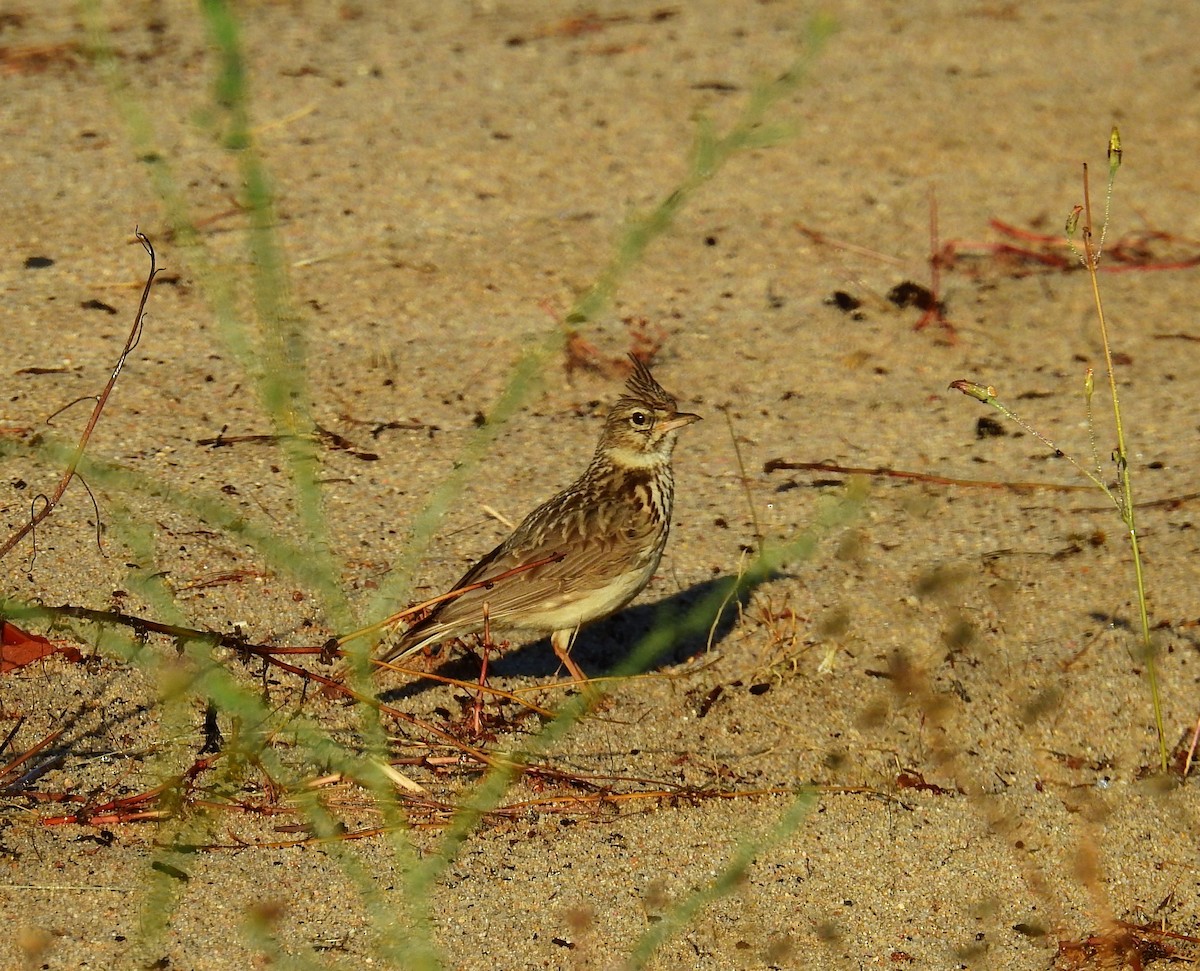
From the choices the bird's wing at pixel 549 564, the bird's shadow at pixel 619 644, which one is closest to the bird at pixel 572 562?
the bird's wing at pixel 549 564

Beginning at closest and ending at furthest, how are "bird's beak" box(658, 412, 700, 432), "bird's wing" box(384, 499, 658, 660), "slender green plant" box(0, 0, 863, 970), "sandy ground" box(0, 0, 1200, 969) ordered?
"slender green plant" box(0, 0, 863, 970) < "sandy ground" box(0, 0, 1200, 969) < "bird's wing" box(384, 499, 658, 660) < "bird's beak" box(658, 412, 700, 432)

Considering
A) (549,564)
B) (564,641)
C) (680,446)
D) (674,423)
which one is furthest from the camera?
(680,446)

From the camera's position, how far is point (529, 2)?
1002 cm

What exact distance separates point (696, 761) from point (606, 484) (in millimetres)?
1109

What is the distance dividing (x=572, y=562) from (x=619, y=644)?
0.61 meters

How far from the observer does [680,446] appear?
6496 millimetres

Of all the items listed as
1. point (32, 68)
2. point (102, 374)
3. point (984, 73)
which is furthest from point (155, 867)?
point (984, 73)

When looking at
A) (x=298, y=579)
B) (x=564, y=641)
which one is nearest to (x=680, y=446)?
(x=564, y=641)

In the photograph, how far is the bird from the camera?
15.9ft

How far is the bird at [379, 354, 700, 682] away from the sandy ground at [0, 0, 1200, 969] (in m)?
0.24

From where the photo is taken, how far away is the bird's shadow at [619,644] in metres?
5.25

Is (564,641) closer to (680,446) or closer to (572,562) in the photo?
(572,562)

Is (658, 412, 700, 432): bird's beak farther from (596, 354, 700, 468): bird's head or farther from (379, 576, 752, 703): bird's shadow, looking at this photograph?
(379, 576, 752, 703): bird's shadow

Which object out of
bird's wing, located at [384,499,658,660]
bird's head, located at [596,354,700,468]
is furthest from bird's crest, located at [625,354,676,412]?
bird's wing, located at [384,499,658,660]
